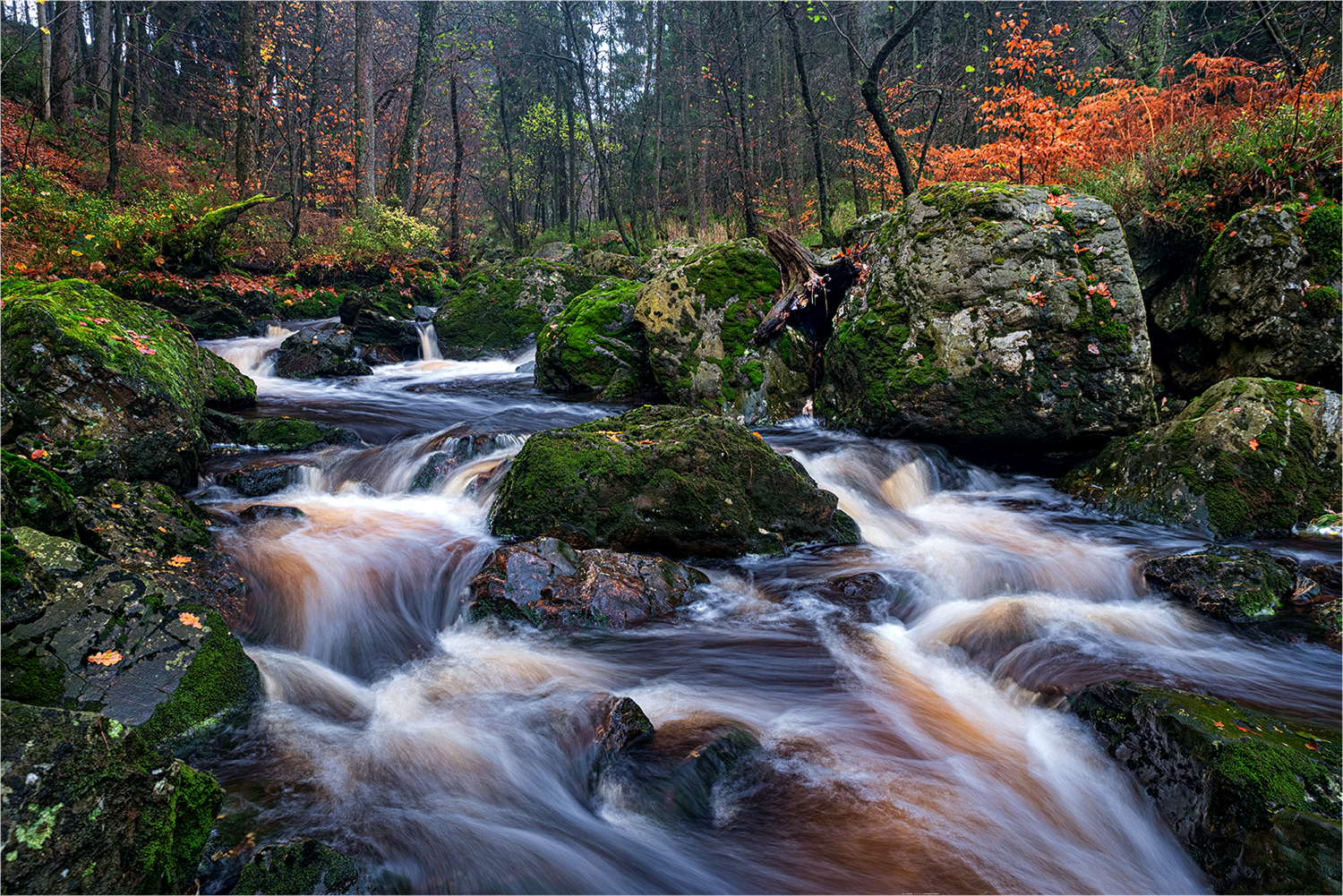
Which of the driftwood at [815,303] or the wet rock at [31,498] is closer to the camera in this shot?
the wet rock at [31,498]

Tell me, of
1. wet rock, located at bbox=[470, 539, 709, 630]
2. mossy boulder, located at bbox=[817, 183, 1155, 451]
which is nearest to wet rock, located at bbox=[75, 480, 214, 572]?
wet rock, located at bbox=[470, 539, 709, 630]

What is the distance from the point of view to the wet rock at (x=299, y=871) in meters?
2.29

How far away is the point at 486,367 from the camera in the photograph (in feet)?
44.3

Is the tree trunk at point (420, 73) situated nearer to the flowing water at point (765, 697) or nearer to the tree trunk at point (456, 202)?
the tree trunk at point (456, 202)

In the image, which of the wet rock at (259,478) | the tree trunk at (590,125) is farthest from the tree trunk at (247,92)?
the wet rock at (259,478)

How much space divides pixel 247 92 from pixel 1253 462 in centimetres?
2029

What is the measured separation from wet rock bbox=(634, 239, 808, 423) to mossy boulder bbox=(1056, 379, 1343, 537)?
4433mm

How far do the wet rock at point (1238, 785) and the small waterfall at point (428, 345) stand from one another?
13320mm

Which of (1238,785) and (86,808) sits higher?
(86,808)

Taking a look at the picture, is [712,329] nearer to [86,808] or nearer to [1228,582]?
[1228,582]

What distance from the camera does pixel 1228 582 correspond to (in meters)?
4.69

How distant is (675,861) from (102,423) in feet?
18.2

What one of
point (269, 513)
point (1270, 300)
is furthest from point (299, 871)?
point (1270, 300)

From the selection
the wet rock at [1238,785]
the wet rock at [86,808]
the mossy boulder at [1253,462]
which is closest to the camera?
Result: the wet rock at [86,808]
